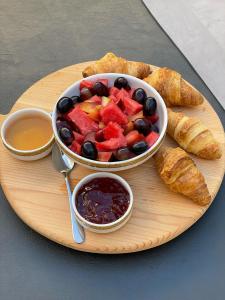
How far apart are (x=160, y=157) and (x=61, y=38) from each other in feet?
3.04

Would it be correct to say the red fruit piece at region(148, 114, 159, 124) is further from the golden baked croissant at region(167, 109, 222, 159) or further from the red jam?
the red jam

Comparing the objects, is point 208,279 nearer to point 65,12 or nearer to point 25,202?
point 25,202

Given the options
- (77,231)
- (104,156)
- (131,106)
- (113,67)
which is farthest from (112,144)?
(113,67)

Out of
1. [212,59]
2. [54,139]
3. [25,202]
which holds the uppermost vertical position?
[212,59]

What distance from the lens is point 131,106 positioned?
1.26 m

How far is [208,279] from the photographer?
1.16m

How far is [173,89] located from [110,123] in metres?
0.30

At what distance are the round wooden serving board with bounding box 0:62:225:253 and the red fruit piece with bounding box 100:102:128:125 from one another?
163 millimetres

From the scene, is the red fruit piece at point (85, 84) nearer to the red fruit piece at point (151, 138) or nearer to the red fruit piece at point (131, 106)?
the red fruit piece at point (131, 106)

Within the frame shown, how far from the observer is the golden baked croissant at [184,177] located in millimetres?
1182

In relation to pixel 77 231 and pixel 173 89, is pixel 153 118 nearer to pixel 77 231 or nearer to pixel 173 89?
pixel 173 89

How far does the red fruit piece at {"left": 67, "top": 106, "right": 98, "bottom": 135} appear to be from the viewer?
48.6 inches

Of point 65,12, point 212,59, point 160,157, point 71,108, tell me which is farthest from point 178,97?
point 65,12

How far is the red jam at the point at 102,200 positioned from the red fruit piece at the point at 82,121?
0.49 feet
